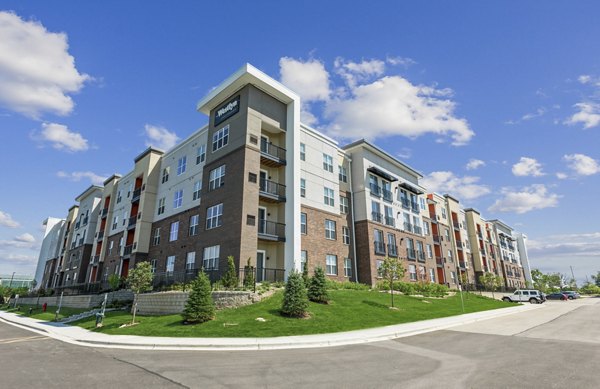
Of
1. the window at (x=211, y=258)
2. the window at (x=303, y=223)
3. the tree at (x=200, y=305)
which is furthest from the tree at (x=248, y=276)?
the window at (x=303, y=223)

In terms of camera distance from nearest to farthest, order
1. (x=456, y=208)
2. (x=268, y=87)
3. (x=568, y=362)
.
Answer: (x=568, y=362), (x=268, y=87), (x=456, y=208)

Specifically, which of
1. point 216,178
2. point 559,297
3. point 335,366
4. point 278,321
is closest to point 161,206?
point 216,178

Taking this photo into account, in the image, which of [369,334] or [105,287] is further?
[105,287]

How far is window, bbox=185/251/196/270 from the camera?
27841 mm

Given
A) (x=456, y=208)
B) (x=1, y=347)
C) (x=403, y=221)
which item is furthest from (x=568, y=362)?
(x=456, y=208)

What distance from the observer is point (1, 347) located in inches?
551

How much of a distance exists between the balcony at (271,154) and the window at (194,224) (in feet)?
26.8

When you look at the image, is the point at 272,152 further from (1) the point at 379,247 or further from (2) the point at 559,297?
(2) the point at 559,297

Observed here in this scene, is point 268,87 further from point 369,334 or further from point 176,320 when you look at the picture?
point 369,334

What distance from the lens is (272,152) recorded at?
92.6 feet

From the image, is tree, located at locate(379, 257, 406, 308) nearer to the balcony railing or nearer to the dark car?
the balcony railing

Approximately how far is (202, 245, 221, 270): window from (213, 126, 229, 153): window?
8.98 m

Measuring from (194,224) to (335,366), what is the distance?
914 inches

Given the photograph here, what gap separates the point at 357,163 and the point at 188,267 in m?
20.6
